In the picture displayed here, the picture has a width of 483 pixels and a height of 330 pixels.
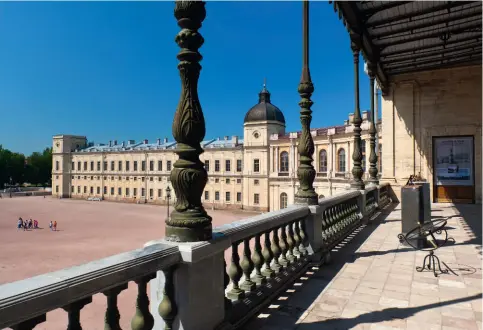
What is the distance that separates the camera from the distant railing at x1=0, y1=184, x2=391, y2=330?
1606mm

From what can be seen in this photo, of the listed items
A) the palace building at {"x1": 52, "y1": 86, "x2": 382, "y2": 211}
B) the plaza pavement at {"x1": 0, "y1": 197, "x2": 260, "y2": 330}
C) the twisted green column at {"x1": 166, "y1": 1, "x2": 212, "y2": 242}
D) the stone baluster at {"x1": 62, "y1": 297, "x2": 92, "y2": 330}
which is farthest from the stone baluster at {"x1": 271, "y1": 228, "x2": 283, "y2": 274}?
the palace building at {"x1": 52, "y1": 86, "x2": 382, "y2": 211}

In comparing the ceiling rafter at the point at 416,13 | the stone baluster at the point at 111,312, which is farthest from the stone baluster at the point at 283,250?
the ceiling rafter at the point at 416,13

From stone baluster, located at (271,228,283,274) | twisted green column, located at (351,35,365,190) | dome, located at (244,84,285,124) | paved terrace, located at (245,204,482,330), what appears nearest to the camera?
paved terrace, located at (245,204,482,330)

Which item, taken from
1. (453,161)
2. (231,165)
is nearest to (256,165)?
(231,165)

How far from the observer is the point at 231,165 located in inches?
2110

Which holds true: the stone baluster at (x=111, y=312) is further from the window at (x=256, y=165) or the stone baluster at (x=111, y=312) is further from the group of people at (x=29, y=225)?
the window at (x=256, y=165)

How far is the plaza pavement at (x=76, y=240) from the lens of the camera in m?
13.1

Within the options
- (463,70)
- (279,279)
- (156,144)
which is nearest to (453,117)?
(463,70)

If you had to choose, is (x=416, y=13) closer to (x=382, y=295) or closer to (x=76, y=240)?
(x=382, y=295)

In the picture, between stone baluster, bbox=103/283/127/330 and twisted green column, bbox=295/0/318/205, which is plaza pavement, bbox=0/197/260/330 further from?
stone baluster, bbox=103/283/127/330

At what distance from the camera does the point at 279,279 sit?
13.6 ft

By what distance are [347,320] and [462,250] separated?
430 cm

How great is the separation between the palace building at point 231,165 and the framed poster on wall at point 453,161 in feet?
51.6

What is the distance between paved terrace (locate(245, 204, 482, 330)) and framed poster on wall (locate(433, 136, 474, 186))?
29.6 ft
